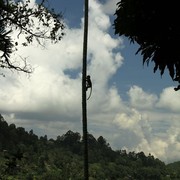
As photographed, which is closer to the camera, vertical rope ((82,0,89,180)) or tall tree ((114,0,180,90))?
tall tree ((114,0,180,90))

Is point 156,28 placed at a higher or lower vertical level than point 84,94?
higher

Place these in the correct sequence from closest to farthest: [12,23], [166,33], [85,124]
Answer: [166,33], [85,124], [12,23]

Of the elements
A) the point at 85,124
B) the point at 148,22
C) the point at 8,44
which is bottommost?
the point at 85,124

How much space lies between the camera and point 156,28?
1545 centimetres

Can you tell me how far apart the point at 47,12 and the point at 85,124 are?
844cm

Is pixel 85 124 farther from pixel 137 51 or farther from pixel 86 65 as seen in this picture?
pixel 137 51

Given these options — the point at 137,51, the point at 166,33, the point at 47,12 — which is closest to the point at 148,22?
the point at 166,33

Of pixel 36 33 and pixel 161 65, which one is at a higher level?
pixel 36 33

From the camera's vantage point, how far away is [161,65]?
52.7ft

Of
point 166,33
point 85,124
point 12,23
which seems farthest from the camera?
point 12,23

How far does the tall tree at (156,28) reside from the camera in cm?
1512

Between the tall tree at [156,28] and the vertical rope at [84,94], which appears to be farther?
the vertical rope at [84,94]

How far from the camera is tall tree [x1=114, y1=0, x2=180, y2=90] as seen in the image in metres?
15.1

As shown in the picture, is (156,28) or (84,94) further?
(84,94)
